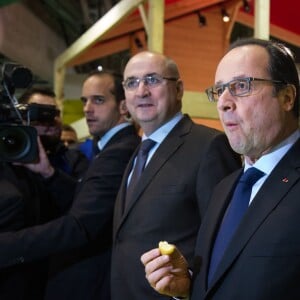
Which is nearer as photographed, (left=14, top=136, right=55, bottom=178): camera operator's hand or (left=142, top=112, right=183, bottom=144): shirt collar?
(left=142, top=112, right=183, bottom=144): shirt collar

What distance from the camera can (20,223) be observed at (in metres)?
1.74

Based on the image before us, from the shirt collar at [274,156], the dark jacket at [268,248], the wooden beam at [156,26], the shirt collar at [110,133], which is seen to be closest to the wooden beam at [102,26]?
the wooden beam at [156,26]

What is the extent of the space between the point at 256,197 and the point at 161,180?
0.49 metres

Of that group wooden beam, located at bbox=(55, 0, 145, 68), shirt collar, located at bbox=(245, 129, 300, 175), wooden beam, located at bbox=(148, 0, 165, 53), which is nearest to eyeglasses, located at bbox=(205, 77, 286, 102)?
shirt collar, located at bbox=(245, 129, 300, 175)

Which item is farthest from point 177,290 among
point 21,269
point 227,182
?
point 21,269

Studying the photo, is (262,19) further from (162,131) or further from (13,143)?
(13,143)

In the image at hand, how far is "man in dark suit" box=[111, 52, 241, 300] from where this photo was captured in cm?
146

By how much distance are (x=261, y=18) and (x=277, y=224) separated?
1.36 metres

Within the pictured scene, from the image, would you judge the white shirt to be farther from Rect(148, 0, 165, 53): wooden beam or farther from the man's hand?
Rect(148, 0, 165, 53): wooden beam

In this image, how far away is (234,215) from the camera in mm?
1127

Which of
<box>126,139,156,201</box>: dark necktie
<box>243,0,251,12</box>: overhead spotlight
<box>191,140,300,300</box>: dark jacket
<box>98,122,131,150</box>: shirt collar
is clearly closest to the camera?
<box>191,140,300,300</box>: dark jacket

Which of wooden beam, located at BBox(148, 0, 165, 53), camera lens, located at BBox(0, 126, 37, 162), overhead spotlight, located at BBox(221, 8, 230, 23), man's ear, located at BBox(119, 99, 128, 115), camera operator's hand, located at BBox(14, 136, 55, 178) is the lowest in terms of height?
camera operator's hand, located at BBox(14, 136, 55, 178)

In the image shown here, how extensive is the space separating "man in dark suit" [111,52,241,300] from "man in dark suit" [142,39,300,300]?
19cm

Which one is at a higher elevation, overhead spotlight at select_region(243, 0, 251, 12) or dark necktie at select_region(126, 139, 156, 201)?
overhead spotlight at select_region(243, 0, 251, 12)
